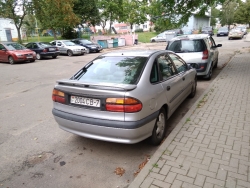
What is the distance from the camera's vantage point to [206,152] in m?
3.24

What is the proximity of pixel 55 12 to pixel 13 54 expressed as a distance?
36.5 feet

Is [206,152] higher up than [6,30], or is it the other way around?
[6,30]

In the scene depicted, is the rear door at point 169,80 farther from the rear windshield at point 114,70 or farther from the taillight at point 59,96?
the taillight at point 59,96

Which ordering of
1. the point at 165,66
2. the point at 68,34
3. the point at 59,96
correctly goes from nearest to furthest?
the point at 59,96 < the point at 165,66 < the point at 68,34

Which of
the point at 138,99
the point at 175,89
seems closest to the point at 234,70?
the point at 175,89

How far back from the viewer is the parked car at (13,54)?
15.1 meters

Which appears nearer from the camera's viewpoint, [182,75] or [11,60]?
[182,75]

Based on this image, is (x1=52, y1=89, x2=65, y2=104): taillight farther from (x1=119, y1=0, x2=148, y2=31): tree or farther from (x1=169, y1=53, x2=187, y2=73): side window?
(x1=119, y1=0, x2=148, y2=31): tree

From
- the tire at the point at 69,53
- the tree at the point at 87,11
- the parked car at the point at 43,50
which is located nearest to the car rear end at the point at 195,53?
the parked car at the point at 43,50

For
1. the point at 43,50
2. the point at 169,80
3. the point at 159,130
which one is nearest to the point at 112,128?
the point at 159,130

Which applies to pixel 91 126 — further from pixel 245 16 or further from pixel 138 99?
pixel 245 16

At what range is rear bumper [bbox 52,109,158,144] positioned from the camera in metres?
2.98

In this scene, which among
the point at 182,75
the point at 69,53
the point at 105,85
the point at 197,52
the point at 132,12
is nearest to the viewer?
the point at 105,85

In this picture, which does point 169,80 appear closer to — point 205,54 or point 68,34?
point 205,54
